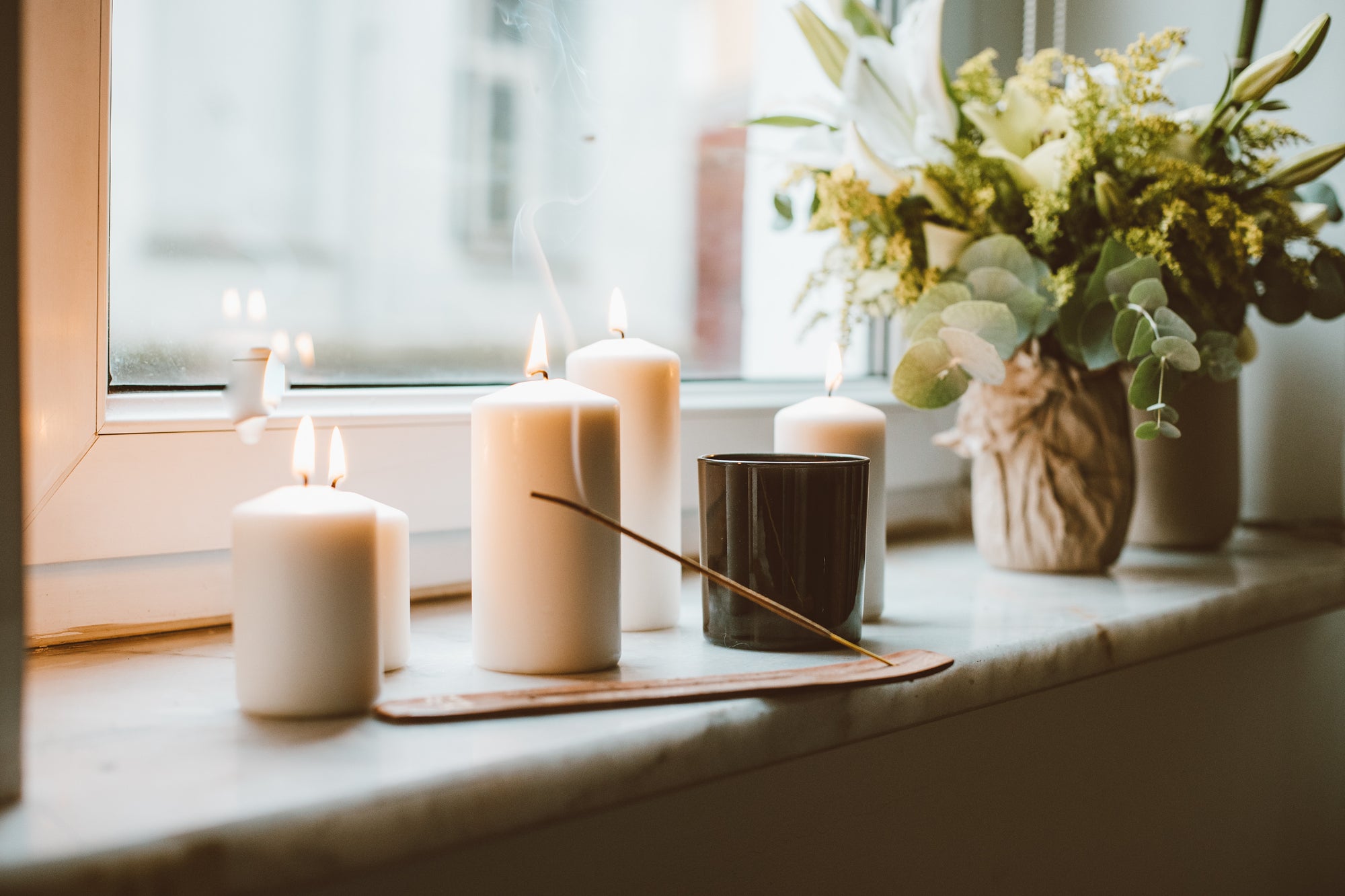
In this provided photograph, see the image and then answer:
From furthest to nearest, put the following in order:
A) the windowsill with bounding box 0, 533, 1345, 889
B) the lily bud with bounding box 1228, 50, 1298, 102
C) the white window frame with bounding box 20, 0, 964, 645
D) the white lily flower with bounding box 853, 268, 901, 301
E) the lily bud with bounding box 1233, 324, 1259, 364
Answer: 1. the lily bud with bounding box 1233, 324, 1259, 364
2. the white lily flower with bounding box 853, 268, 901, 301
3. the lily bud with bounding box 1228, 50, 1298, 102
4. the white window frame with bounding box 20, 0, 964, 645
5. the windowsill with bounding box 0, 533, 1345, 889

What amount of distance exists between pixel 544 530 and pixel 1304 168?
29.0 inches

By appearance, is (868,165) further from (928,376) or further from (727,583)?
(727,583)

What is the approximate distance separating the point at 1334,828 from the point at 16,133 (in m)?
1.14

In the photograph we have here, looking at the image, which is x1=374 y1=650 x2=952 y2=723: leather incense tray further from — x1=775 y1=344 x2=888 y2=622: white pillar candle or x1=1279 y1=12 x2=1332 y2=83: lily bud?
x1=1279 y1=12 x2=1332 y2=83: lily bud

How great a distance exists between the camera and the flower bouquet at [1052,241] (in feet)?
2.57

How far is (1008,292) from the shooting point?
82 centimetres

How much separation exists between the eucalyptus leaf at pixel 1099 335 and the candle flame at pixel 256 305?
615 millimetres

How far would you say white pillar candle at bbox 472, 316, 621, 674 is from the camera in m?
0.54

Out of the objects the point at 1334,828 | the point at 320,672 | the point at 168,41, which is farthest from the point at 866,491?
the point at 1334,828

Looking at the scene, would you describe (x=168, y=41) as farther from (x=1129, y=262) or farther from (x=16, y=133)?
(x=1129, y=262)

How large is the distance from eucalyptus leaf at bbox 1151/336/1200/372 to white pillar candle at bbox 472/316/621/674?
400 millimetres

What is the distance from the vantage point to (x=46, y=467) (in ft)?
1.90

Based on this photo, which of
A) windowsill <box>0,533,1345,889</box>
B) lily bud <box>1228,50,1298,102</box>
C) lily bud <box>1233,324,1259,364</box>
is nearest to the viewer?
windowsill <box>0,533,1345,889</box>

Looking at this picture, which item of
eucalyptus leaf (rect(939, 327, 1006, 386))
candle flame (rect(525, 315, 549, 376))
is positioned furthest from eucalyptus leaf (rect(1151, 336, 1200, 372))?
candle flame (rect(525, 315, 549, 376))
